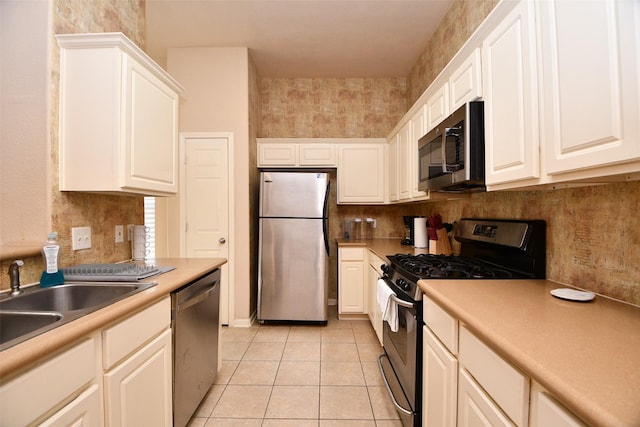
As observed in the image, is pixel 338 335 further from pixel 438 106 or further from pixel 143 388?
pixel 438 106

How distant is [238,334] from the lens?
297cm

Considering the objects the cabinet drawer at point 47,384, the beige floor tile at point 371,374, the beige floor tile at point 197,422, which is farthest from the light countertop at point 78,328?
the beige floor tile at point 371,374

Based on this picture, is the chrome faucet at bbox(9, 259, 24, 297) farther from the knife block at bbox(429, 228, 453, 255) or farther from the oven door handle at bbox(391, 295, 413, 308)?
the knife block at bbox(429, 228, 453, 255)

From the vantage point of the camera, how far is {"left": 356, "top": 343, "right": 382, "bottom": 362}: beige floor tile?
2473 millimetres

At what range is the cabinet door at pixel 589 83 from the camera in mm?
755

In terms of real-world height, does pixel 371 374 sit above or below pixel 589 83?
below

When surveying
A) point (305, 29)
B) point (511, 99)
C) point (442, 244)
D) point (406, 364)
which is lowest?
point (406, 364)

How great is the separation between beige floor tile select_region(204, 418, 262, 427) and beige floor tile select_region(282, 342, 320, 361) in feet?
2.45

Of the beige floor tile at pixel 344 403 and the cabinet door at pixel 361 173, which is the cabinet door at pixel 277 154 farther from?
the beige floor tile at pixel 344 403

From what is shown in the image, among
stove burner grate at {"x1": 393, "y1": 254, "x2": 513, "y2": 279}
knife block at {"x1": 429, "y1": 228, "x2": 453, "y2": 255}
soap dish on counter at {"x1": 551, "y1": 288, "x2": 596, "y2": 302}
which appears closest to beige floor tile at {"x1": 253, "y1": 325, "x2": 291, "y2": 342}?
stove burner grate at {"x1": 393, "y1": 254, "x2": 513, "y2": 279}

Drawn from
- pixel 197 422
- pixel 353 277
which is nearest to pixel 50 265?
pixel 197 422

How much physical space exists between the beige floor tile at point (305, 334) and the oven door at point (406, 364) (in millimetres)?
1096

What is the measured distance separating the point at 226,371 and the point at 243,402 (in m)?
0.44

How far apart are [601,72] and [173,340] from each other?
1955mm
